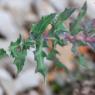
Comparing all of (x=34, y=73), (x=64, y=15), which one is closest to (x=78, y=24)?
(x=64, y=15)

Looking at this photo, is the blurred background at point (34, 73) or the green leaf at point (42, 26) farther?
the blurred background at point (34, 73)

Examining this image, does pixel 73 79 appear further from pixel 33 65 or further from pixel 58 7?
pixel 58 7

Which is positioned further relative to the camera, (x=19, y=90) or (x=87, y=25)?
(x=19, y=90)

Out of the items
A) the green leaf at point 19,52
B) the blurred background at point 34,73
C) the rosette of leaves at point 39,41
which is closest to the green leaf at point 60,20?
the rosette of leaves at point 39,41

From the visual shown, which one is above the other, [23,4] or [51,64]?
[23,4]

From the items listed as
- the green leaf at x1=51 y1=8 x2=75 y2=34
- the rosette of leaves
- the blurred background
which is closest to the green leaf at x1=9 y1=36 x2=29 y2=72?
the rosette of leaves

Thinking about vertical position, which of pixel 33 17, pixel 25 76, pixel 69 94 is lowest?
pixel 69 94

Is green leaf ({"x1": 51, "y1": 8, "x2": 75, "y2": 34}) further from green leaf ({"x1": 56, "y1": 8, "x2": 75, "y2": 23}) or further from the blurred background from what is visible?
the blurred background

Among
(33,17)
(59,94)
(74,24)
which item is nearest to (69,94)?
(59,94)

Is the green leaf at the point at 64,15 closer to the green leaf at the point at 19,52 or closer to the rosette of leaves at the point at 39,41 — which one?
the rosette of leaves at the point at 39,41

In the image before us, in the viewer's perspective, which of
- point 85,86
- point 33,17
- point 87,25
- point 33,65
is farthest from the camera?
point 33,17

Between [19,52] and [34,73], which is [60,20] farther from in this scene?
[34,73]
